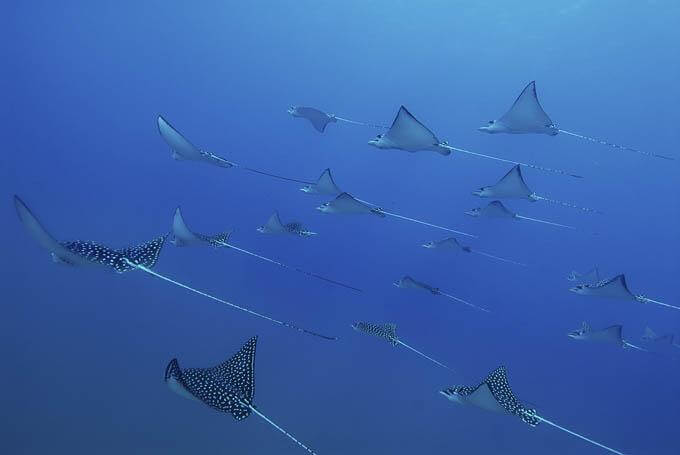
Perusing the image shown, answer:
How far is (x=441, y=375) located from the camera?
16.0 meters

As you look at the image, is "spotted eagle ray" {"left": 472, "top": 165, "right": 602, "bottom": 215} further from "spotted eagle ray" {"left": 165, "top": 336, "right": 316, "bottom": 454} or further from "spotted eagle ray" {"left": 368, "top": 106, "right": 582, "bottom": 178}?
"spotted eagle ray" {"left": 165, "top": 336, "right": 316, "bottom": 454}

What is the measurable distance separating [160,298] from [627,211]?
71.8 ft

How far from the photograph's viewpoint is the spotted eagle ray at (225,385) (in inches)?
140

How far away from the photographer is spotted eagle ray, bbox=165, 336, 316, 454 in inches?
140

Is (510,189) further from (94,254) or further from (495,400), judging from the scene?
(94,254)

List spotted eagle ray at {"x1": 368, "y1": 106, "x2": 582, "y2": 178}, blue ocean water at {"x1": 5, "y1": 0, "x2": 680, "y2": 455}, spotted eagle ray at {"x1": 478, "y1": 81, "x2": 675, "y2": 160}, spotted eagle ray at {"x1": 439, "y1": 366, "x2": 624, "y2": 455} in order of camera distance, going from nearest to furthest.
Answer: spotted eagle ray at {"x1": 439, "y1": 366, "x2": 624, "y2": 455}
spotted eagle ray at {"x1": 368, "y1": 106, "x2": 582, "y2": 178}
spotted eagle ray at {"x1": 478, "y1": 81, "x2": 675, "y2": 160}
blue ocean water at {"x1": 5, "y1": 0, "x2": 680, "y2": 455}

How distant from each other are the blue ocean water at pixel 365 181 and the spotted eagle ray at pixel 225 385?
7.89 meters

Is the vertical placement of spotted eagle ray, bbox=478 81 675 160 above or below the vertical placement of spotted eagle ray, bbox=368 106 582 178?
above

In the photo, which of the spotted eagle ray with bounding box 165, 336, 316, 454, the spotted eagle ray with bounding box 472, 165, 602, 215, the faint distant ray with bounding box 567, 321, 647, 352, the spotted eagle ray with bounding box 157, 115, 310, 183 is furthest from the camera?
the faint distant ray with bounding box 567, 321, 647, 352

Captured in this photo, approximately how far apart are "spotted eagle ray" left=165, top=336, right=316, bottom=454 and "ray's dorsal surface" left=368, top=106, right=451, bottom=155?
348 cm

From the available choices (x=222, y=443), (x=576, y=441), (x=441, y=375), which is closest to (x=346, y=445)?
(x=222, y=443)

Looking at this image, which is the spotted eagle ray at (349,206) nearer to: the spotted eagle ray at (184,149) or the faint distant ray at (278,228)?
the spotted eagle ray at (184,149)

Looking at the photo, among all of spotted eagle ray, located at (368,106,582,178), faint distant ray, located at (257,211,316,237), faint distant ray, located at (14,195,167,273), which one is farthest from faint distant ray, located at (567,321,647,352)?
faint distant ray, located at (14,195,167,273)

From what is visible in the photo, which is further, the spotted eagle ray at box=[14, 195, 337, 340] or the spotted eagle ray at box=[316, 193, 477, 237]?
the spotted eagle ray at box=[316, 193, 477, 237]
